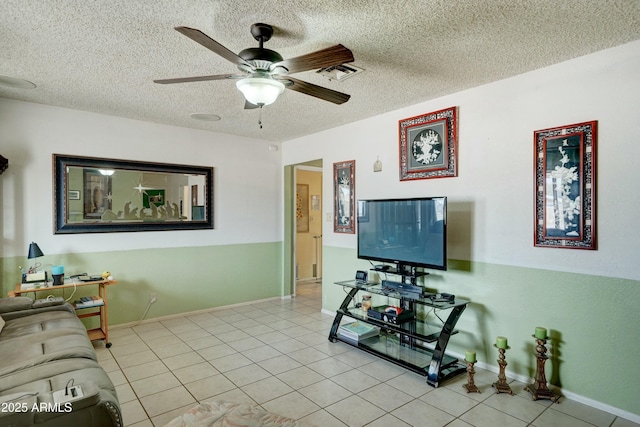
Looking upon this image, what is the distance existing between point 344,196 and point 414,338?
6.27 feet

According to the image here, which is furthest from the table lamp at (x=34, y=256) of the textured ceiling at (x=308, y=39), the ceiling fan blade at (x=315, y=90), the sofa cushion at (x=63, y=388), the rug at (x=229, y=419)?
the ceiling fan blade at (x=315, y=90)

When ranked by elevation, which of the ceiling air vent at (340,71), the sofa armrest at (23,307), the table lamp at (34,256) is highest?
the ceiling air vent at (340,71)

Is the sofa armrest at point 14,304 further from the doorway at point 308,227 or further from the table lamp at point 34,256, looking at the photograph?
the doorway at point 308,227

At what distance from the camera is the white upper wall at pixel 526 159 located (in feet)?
7.45

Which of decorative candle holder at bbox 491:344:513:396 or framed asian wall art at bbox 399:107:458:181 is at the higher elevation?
framed asian wall art at bbox 399:107:458:181

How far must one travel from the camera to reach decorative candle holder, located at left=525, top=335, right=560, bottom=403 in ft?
8.07

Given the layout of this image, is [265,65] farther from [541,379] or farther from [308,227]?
[308,227]

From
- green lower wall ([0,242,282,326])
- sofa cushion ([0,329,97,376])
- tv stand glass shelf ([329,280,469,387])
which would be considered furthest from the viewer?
green lower wall ([0,242,282,326])

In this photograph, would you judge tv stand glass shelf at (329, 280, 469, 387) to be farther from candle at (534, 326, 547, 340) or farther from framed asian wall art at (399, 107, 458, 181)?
framed asian wall art at (399, 107, 458, 181)

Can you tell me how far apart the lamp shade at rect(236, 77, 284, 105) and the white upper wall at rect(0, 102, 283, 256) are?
272 centimetres

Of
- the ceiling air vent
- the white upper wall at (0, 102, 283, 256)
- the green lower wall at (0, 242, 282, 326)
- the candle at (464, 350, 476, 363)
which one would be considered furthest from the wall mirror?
the candle at (464, 350, 476, 363)

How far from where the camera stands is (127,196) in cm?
405

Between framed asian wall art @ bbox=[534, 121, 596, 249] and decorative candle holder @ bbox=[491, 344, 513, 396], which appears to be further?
decorative candle holder @ bbox=[491, 344, 513, 396]

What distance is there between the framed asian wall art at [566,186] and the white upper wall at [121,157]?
356 centimetres
